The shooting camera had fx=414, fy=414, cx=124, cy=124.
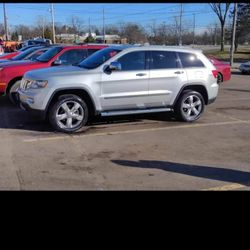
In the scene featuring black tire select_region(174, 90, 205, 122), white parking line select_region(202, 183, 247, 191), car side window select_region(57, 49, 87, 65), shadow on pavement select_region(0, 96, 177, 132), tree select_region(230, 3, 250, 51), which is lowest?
shadow on pavement select_region(0, 96, 177, 132)

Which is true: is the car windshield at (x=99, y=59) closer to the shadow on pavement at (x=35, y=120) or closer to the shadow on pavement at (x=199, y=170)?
the shadow on pavement at (x=35, y=120)

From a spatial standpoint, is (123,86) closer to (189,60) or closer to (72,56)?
(189,60)

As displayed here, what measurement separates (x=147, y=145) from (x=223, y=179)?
6.63ft

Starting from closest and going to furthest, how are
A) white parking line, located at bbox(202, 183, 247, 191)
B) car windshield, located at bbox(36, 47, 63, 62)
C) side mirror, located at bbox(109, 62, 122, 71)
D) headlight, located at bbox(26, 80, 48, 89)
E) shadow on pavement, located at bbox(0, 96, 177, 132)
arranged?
1. white parking line, located at bbox(202, 183, 247, 191)
2. headlight, located at bbox(26, 80, 48, 89)
3. side mirror, located at bbox(109, 62, 122, 71)
4. shadow on pavement, located at bbox(0, 96, 177, 132)
5. car windshield, located at bbox(36, 47, 63, 62)

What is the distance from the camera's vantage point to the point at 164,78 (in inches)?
353

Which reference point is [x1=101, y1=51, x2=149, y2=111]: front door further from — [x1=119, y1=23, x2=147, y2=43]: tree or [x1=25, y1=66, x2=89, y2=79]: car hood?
[x1=119, y1=23, x2=147, y2=43]: tree

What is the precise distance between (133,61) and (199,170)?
360cm

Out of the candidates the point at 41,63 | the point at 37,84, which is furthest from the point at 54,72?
the point at 41,63

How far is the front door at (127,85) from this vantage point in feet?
27.7

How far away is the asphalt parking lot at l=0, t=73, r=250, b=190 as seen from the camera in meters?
5.39

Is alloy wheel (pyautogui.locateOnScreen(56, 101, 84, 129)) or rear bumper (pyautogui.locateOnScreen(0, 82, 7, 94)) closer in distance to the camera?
alloy wheel (pyautogui.locateOnScreen(56, 101, 84, 129))

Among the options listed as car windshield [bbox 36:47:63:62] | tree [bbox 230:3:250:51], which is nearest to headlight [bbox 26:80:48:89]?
car windshield [bbox 36:47:63:62]

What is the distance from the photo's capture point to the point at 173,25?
2480 inches
